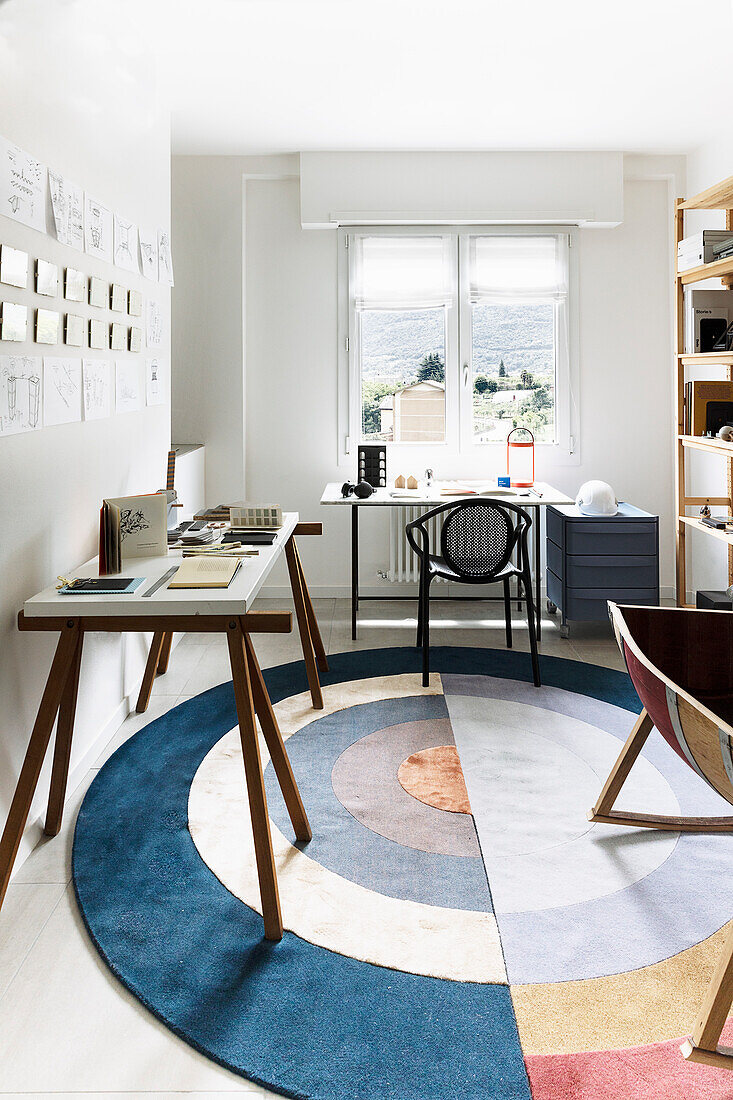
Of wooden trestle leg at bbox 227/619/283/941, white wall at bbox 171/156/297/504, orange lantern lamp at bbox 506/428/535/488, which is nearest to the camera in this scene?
wooden trestle leg at bbox 227/619/283/941

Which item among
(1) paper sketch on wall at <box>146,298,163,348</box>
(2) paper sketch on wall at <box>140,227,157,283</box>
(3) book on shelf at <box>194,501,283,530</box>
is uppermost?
(2) paper sketch on wall at <box>140,227,157,283</box>

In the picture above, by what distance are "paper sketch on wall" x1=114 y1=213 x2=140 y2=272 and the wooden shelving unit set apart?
267 centimetres

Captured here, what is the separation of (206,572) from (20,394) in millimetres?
685

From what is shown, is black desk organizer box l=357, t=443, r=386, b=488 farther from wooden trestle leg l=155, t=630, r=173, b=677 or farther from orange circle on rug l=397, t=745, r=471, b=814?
orange circle on rug l=397, t=745, r=471, b=814

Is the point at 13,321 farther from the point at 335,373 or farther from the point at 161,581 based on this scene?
the point at 335,373

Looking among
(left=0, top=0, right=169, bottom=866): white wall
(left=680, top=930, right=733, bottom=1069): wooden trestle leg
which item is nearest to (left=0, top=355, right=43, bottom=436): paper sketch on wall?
(left=0, top=0, right=169, bottom=866): white wall

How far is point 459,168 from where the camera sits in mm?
5191

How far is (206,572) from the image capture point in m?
2.46

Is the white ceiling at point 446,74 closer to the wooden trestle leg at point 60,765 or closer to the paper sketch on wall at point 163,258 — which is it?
the paper sketch on wall at point 163,258

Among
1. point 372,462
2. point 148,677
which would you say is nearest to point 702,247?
point 372,462

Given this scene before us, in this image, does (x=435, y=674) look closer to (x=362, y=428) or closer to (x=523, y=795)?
(x=523, y=795)

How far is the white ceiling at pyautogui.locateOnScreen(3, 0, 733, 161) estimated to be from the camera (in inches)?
133

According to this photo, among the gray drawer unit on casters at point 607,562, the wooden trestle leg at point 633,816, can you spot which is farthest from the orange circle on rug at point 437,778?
the gray drawer unit on casters at point 607,562

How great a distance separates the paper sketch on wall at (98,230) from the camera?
110 inches
